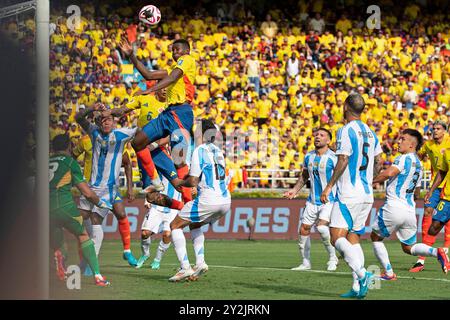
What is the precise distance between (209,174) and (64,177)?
7.03ft

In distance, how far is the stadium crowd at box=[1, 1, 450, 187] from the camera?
81.3 ft

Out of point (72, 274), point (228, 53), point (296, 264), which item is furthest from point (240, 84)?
point (72, 274)

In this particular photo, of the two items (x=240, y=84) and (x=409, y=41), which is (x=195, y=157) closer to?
(x=240, y=84)

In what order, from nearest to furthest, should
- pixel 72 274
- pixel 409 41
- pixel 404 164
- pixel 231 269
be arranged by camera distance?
pixel 72 274 → pixel 404 164 → pixel 231 269 → pixel 409 41

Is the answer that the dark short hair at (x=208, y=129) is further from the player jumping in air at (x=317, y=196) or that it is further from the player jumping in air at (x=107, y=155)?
the player jumping in air at (x=317, y=196)

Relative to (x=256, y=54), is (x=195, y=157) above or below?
below

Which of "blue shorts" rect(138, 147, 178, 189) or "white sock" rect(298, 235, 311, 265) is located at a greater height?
"blue shorts" rect(138, 147, 178, 189)

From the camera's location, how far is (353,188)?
11281mm

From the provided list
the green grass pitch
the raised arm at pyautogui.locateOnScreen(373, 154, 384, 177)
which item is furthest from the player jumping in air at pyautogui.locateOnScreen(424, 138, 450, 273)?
the raised arm at pyautogui.locateOnScreen(373, 154, 384, 177)

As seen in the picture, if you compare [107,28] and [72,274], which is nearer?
[72,274]

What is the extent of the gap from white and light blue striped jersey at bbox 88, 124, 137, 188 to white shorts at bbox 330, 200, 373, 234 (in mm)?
4111

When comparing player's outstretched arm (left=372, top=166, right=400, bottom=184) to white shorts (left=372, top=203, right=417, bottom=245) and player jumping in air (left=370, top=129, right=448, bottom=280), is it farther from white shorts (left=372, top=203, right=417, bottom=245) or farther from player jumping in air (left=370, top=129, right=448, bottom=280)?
white shorts (left=372, top=203, right=417, bottom=245)

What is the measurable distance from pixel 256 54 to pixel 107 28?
14.2 feet

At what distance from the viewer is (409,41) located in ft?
100
